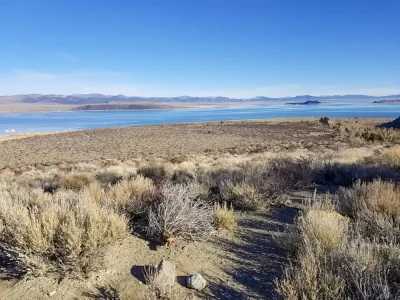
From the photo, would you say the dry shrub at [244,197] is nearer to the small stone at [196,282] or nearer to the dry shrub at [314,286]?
the small stone at [196,282]

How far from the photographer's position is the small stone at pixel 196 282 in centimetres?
363

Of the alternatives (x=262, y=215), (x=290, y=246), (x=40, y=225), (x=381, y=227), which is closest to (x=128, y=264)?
(x=40, y=225)

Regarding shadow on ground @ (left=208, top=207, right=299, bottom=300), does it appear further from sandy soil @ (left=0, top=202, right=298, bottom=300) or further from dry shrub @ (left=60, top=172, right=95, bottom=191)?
dry shrub @ (left=60, top=172, right=95, bottom=191)

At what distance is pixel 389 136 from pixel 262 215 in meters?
34.4

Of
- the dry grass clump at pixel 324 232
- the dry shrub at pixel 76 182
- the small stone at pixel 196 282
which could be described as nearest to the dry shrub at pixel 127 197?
the small stone at pixel 196 282

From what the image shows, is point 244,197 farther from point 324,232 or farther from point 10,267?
point 10,267

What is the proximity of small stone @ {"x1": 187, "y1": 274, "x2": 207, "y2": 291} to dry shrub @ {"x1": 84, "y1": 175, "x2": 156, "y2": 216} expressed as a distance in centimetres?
200

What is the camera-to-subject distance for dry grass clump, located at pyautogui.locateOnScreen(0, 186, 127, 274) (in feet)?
12.4

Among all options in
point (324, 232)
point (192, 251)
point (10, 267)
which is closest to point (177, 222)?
point (192, 251)

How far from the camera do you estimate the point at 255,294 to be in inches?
139

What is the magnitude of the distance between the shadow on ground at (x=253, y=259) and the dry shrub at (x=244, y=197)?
35cm

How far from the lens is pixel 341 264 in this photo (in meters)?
3.50

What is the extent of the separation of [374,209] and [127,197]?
167 inches

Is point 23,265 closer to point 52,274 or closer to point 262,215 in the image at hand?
point 52,274
